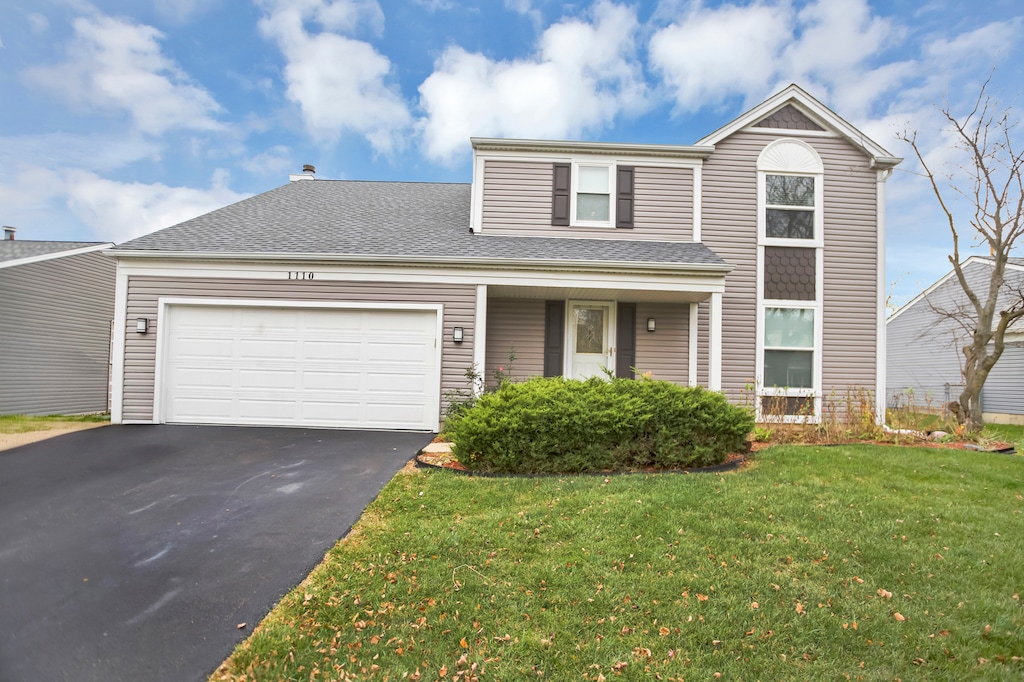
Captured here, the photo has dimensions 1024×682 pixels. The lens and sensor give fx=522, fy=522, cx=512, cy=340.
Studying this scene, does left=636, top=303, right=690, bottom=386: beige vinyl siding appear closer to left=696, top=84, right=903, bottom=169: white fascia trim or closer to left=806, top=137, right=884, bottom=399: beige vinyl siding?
left=806, top=137, right=884, bottom=399: beige vinyl siding

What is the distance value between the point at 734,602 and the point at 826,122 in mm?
10684

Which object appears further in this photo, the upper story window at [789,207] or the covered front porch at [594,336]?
the upper story window at [789,207]

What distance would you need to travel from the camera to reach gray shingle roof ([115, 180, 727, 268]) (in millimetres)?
9000

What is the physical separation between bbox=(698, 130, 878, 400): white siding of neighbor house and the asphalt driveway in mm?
6607

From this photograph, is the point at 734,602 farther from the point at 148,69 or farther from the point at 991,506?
the point at 148,69

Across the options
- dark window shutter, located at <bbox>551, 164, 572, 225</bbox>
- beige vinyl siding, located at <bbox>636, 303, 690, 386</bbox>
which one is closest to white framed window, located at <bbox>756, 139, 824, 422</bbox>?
beige vinyl siding, located at <bbox>636, 303, 690, 386</bbox>

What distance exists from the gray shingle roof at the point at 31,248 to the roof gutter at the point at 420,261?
7461 mm

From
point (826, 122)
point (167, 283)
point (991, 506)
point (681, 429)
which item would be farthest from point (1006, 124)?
point (167, 283)

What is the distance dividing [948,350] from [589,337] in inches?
611

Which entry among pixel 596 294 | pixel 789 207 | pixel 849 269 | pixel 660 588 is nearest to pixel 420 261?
pixel 596 294

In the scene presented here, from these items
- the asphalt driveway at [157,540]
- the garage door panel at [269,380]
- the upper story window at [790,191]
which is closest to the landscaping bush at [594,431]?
the asphalt driveway at [157,540]

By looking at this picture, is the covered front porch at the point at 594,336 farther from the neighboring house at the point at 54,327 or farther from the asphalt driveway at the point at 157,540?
the neighboring house at the point at 54,327

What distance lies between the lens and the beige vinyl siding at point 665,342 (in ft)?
33.2

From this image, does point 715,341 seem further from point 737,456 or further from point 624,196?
point 624,196
